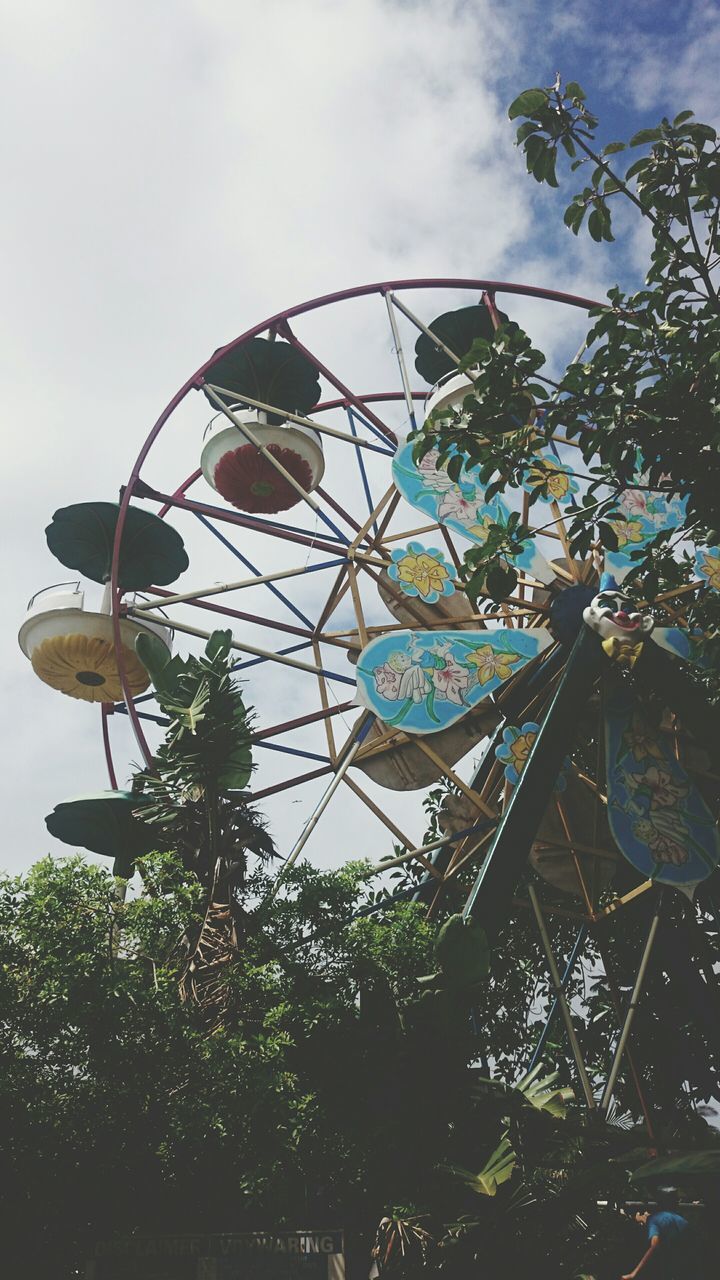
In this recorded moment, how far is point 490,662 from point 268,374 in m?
5.84

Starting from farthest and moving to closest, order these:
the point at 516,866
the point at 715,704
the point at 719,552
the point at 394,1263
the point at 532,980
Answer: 1. the point at 532,980
2. the point at 719,552
3. the point at 715,704
4. the point at 516,866
5. the point at 394,1263

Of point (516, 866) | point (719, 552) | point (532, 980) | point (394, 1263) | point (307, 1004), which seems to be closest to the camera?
point (394, 1263)

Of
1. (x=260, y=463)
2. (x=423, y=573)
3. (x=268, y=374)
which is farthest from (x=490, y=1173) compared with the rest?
(x=268, y=374)

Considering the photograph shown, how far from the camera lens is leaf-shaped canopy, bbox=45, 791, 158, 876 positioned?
40.4 ft

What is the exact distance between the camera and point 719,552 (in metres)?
14.0

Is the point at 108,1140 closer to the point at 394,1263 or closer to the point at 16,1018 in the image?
the point at 16,1018

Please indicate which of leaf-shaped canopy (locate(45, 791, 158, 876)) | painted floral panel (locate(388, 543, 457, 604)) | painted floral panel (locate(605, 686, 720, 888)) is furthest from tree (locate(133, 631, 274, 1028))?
painted floral panel (locate(605, 686, 720, 888))

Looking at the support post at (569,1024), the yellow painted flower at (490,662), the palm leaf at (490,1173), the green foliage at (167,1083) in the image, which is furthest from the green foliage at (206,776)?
the support post at (569,1024)

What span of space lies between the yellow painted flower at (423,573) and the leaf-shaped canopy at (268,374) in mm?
3680

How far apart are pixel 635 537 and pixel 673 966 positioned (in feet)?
18.4

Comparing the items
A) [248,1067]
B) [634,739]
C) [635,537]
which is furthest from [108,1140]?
[635,537]

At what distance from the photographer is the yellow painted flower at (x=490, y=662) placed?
509 inches

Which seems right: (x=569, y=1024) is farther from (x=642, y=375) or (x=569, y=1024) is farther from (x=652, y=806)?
(x=642, y=375)

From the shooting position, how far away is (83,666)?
46.8 feet
